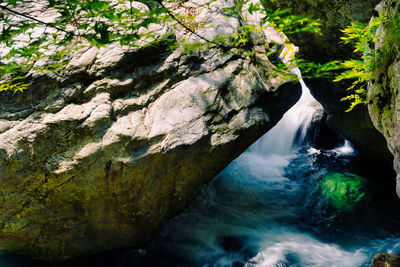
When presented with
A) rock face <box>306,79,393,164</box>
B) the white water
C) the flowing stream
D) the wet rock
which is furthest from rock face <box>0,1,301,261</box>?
rock face <box>306,79,393,164</box>

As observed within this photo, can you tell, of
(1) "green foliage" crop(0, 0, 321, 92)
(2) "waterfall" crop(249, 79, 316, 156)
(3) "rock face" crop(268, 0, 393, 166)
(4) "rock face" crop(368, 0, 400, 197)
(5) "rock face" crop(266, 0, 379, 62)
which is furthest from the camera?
(2) "waterfall" crop(249, 79, 316, 156)

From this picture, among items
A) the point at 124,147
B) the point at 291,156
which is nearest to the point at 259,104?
the point at 124,147

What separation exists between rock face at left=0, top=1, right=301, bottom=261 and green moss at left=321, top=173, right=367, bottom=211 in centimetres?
314

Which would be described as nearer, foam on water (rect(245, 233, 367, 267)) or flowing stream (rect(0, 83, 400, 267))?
foam on water (rect(245, 233, 367, 267))

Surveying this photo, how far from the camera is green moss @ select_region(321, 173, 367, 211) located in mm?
5953

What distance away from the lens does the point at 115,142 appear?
3.47 meters

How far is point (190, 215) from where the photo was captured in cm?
541

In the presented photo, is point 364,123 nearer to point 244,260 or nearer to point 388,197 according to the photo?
point 388,197

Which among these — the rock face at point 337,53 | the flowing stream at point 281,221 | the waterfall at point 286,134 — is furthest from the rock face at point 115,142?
the waterfall at point 286,134

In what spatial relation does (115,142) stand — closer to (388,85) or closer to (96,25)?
(96,25)

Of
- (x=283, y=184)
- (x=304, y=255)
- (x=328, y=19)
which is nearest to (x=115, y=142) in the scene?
(x=304, y=255)

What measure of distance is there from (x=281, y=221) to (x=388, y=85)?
383 cm

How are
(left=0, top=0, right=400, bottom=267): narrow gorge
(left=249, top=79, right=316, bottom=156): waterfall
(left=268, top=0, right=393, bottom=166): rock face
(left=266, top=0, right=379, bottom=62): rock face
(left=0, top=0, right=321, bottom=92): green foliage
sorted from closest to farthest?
1. (left=0, top=0, right=321, bottom=92): green foliage
2. (left=0, top=0, right=400, bottom=267): narrow gorge
3. (left=266, top=0, right=379, bottom=62): rock face
4. (left=268, top=0, right=393, bottom=166): rock face
5. (left=249, top=79, right=316, bottom=156): waterfall

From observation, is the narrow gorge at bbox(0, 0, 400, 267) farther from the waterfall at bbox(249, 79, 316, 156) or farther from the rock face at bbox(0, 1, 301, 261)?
the waterfall at bbox(249, 79, 316, 156)
